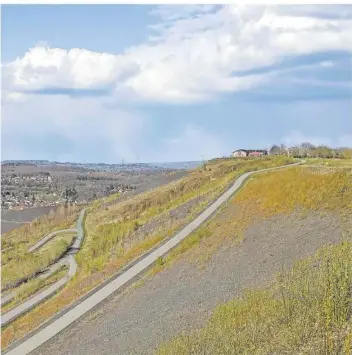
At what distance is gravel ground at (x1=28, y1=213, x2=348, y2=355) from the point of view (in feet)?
47.9

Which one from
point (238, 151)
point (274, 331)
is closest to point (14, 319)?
point (274, 331)

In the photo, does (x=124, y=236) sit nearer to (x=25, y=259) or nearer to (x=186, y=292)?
(x=25, y=259)

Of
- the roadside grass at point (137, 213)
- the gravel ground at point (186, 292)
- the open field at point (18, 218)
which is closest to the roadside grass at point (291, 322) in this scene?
the gravel ground at point (186, 292)

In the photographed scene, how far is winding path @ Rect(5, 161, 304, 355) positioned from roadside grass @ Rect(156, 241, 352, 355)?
570 centimetres

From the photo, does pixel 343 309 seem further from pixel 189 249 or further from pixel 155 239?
pixel 155 239

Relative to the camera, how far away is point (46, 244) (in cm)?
5194

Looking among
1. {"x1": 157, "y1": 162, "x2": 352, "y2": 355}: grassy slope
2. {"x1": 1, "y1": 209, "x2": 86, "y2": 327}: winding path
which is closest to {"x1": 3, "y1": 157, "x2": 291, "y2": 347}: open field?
{"x1": 1, "y1": 209, "x2": 86, "y2": 327}: winding path

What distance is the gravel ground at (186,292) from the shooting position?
14.6 metres

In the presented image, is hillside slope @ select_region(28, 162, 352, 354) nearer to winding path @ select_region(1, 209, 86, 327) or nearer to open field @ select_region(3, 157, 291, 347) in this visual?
open field @ select_region(3, 157, 291, 347)

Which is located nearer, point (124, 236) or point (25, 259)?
point (124, 236)

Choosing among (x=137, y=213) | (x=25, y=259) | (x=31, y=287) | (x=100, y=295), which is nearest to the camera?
(x=100, y=295)

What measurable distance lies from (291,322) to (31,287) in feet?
77.3

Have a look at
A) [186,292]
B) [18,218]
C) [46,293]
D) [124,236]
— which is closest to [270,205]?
[186,292]

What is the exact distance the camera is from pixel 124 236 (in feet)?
125
